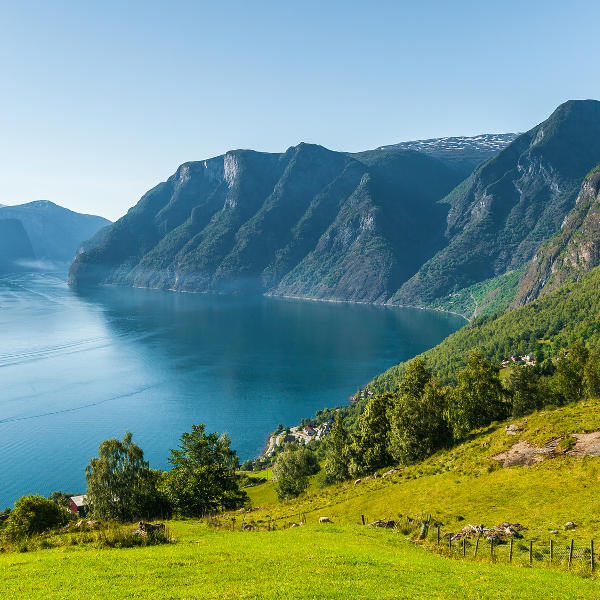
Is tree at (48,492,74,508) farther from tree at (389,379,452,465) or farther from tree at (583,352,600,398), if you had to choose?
tree at (583,352,600,398)

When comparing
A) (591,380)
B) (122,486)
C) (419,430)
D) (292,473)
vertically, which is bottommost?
(292,473)

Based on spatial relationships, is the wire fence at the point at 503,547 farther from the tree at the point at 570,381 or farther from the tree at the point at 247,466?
the tree at the point at 247,466

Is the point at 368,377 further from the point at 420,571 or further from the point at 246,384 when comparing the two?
the point at 420,571

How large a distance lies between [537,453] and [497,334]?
166989 mm

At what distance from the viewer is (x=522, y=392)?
66812mm

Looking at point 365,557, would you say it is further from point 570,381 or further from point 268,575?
point 570,381

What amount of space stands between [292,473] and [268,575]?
2391 inches

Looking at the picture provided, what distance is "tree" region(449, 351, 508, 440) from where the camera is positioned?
2571 inches

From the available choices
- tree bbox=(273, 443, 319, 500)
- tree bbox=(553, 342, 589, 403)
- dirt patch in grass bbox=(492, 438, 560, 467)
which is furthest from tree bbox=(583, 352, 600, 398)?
tree bbox=(273, 443, 319, 500)

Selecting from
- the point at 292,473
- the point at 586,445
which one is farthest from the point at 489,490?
the point at 292,473

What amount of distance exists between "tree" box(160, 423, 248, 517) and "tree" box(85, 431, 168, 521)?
2.62m

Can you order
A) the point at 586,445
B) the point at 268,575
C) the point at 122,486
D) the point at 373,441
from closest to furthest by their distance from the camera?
the point at 268,575
the point at 586,445
the point at 122,486
the point at 373,441

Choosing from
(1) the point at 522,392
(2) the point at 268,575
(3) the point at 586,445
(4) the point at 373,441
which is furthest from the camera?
(4) the point at 373,441

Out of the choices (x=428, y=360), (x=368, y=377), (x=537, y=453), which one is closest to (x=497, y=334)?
(x=428, y=360)
